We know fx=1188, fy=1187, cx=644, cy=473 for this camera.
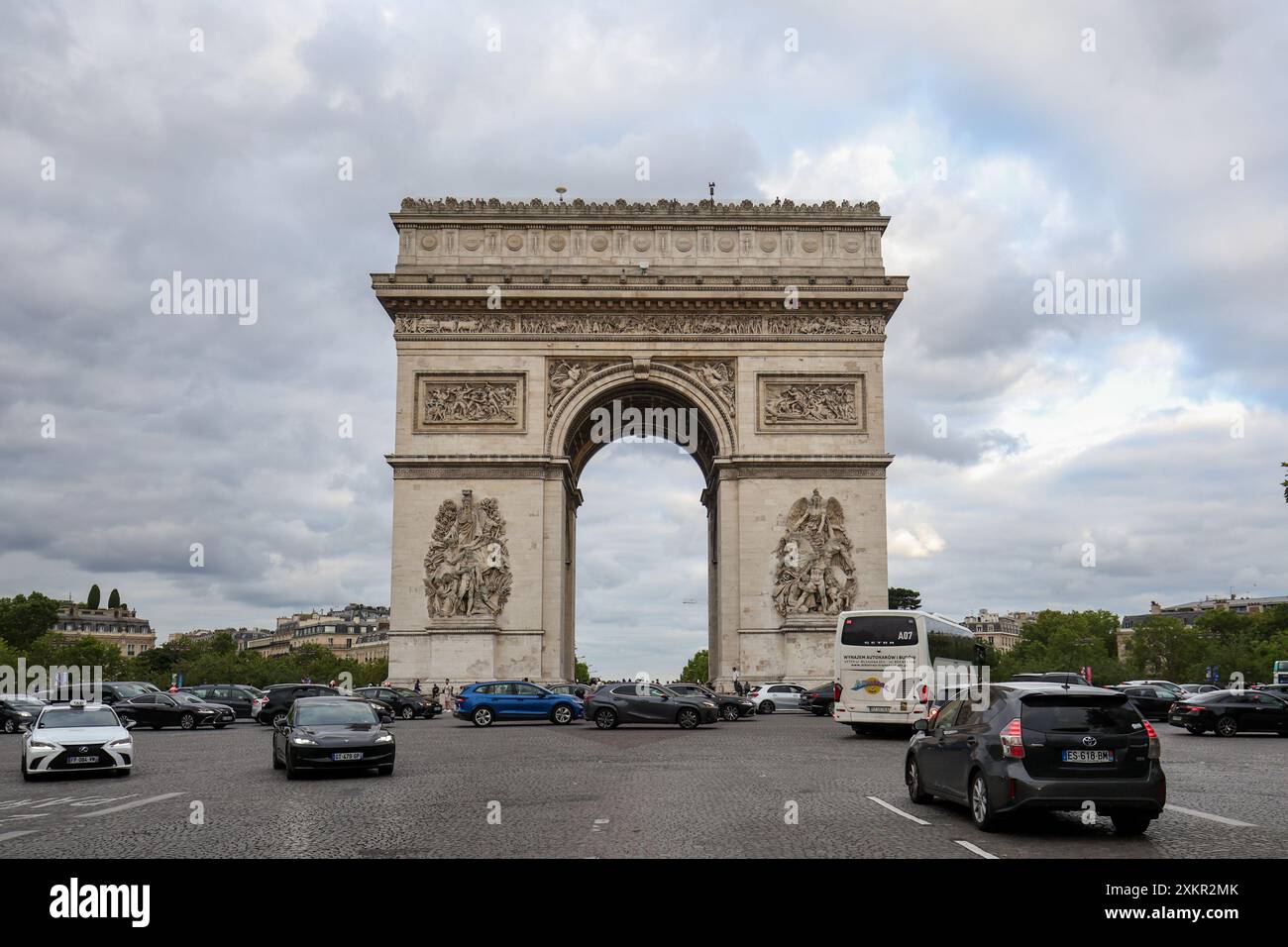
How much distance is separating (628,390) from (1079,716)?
36.7 meters

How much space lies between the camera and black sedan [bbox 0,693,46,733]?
36031mm

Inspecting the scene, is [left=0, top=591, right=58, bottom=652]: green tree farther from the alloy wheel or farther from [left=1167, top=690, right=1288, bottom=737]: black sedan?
the alloy wheel

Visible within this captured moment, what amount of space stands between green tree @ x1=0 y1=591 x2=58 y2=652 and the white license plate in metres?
104

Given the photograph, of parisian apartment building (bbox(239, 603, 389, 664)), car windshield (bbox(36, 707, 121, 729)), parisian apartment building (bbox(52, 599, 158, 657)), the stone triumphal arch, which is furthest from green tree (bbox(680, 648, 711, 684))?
car windshield (bbox(36, 707, 121, 729))

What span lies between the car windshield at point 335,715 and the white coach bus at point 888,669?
1287 cm

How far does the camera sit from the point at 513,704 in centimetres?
3547

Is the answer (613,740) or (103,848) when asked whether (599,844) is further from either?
(613,740)

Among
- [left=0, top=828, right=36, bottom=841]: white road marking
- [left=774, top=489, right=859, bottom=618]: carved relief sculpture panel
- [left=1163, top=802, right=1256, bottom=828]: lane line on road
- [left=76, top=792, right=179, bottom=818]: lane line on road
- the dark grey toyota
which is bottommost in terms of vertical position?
[left=76, top=792, right=179, bottom=818]: lane line on road

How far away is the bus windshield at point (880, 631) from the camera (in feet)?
92.6

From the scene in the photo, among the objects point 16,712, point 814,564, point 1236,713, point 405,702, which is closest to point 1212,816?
point 1236,713

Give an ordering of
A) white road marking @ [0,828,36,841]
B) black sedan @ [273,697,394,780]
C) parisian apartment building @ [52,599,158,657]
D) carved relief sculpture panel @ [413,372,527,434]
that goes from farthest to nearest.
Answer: parisian apartment building @ [52,599,158,657], carved relief sculpture panel @ [413,372,527,434], black sedan @ [273,697,394,780], white road marking @ [0,828,36,841]
